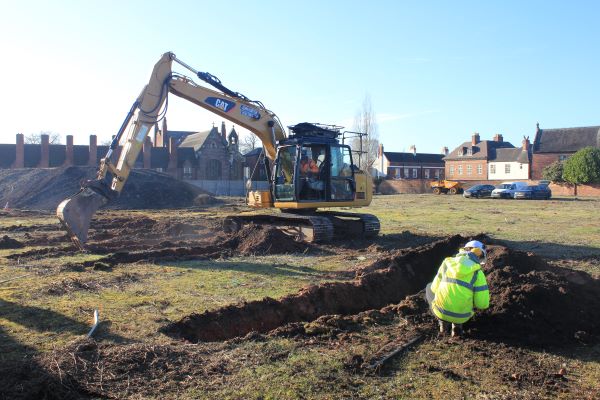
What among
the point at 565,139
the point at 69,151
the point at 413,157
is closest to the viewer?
the point at 69,151

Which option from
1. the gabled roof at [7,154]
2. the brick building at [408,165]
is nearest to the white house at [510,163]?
the brick building at [408,165]

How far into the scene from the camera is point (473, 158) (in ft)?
253

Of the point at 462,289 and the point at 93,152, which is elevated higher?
the point at 93,152

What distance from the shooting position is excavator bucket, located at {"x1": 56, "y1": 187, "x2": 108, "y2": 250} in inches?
486

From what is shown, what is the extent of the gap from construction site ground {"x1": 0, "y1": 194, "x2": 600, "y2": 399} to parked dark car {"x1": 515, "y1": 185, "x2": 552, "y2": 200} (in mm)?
32531

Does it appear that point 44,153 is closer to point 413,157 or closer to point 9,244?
point 9,244

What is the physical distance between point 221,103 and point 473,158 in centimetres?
6746

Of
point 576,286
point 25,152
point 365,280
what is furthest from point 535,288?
point 25,152

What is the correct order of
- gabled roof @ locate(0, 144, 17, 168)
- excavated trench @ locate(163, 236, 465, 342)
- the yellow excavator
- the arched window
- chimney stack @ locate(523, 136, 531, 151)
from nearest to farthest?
1. excavated trench @ locate(163, 236, 465, 342)
2. the yellow excavator
3. gabled roof @ locate(0, 144, 17, 168)
4. the arched window
5. chimney stack @ locate(523, 136, 531, 151)

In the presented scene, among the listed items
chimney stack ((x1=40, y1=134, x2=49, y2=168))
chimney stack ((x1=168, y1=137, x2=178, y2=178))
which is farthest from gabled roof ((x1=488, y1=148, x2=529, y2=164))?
chimney stack ((x1=40, y1=134, x2=49, y2=168))

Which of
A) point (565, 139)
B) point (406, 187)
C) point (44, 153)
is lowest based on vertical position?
point (406, 187)

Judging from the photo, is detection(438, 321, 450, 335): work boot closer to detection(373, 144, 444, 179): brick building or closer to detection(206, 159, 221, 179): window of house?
detection(206, 159, 221, 179): window of house

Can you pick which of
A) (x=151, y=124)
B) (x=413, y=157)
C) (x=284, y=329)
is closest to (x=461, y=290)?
(x=284, y=329)

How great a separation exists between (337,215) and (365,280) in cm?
684
